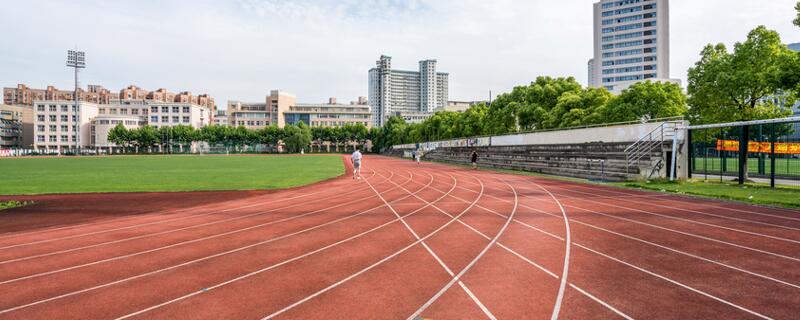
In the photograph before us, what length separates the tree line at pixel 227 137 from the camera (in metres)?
99.8

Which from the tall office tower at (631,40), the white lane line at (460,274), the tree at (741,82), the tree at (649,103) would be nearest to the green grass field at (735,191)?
the tree at (741,82)

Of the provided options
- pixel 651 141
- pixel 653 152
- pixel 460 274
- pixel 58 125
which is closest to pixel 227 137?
pixel 58 125

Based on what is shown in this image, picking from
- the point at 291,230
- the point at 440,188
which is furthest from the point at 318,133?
the point at 291,230

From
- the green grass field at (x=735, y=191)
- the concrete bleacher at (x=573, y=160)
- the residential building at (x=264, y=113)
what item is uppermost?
the residential building at (x=264, y=113)

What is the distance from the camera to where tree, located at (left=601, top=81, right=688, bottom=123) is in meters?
29.3

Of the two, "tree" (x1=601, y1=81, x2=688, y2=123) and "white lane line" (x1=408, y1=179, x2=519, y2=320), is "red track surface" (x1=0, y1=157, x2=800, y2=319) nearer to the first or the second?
"white lane line" (x1=408, y1=179, x2=519, y2=320)

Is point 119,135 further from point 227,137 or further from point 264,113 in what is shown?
point 264,113

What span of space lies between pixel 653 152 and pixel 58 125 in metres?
140

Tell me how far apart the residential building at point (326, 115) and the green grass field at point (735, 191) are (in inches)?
4702

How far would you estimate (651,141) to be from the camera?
2059 cm

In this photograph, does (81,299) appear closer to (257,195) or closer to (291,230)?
(291,230)

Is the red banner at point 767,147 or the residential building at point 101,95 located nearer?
the red banner at point 767,147

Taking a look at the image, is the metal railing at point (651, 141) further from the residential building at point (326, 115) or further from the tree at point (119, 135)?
the residential building at point (326, 115)

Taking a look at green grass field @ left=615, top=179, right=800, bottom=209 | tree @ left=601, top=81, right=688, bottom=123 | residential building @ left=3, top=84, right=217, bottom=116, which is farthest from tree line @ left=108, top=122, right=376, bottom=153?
green grass field @ left=615, top=179, right=800, bottom=209
